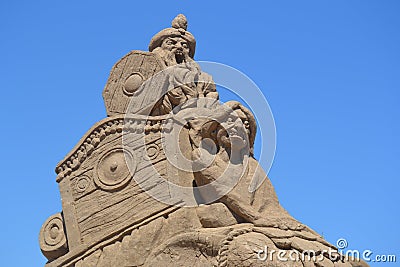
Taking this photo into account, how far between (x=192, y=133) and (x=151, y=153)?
551 mm

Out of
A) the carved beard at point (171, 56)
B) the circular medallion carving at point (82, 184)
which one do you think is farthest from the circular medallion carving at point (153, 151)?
the carved beard at point (171, 56)

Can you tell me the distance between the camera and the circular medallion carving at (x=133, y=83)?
9.13 m

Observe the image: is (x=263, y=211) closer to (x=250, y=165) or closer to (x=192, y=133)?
(x=250, y=165)

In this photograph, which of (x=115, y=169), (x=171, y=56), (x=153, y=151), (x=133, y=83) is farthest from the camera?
(x=171, y=56)

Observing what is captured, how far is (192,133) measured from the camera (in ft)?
28.6

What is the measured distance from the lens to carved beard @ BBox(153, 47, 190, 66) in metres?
9.36

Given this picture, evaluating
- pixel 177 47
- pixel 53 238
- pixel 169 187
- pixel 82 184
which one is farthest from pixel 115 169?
pixel 177 47

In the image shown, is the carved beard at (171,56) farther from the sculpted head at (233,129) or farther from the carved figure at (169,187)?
the sculpted head at (233,129)

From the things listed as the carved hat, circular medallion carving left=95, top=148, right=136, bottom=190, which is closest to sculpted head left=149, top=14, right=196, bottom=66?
the carved hat

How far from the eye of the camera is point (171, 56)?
9.41 m

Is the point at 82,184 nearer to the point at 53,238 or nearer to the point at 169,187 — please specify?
the point at 53,238

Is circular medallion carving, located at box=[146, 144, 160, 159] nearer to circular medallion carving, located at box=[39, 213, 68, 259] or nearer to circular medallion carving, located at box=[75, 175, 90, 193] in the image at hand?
circular medallion carving, located at box=[75, 175, 90, 193]

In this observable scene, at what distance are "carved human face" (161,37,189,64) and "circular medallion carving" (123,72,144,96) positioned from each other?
596mm

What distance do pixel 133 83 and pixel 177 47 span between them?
0.80m
